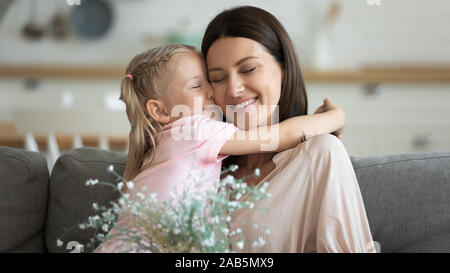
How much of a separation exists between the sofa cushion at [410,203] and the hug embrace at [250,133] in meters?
0.22

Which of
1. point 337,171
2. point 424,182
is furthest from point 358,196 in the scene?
point 424,182

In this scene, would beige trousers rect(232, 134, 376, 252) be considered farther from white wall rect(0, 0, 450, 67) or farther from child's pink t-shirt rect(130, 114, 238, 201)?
white wall rect(0, 0, 450, 67)

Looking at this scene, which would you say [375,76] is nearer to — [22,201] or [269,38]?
[269,38]

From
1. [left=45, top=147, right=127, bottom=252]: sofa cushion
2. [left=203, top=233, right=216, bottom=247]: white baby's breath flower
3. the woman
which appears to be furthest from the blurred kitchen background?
[left=203, top=233, right=216, bottom=247]: white baby's breath flower

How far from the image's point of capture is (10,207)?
1605 millimetres

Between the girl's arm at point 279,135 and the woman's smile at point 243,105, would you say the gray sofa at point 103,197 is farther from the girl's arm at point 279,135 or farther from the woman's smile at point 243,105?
the woman's smile at point 243,105

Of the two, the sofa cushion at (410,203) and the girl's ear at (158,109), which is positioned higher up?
the girl's ear at (158,109)

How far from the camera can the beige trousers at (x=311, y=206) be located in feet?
3.99

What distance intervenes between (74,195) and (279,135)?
71cm

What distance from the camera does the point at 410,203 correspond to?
1.48 m

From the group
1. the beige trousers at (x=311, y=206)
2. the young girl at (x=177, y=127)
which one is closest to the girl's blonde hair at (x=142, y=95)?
the young girl at (x=177, y=127)

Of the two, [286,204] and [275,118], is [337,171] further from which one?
[275,118]

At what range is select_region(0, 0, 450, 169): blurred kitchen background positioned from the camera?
162 inches

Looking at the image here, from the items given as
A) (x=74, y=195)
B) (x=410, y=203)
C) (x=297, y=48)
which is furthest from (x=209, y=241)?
(x=297, y=48)
